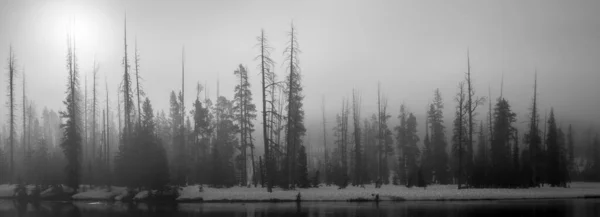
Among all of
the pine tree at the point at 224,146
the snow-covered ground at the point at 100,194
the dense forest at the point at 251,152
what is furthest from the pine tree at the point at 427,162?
the snow-covered ground at the point at 100,194

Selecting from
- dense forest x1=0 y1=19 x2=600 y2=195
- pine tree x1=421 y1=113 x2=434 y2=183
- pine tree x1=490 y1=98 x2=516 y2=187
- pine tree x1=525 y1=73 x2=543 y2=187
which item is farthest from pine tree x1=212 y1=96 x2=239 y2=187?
pine tree x1=525 y1=73 x2=543 y2=187

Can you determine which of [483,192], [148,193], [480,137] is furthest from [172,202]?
[480,137]

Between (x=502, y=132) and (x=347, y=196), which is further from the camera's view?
(x=502, y=132)

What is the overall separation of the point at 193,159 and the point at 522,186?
35754 mm

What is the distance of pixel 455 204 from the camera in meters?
30.1

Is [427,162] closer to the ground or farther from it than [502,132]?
closer to the ground

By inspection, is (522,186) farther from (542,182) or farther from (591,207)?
(591,207)

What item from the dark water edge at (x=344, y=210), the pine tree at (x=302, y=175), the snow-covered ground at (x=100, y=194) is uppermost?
the pine tree at (x=302, y=175)

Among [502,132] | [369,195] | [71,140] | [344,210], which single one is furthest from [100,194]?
[502,132]

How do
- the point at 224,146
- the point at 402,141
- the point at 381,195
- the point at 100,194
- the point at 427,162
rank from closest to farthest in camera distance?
the point at 381,195, the point at 100,194, the point at 224,146, the point at 427,162, the point at 402,141

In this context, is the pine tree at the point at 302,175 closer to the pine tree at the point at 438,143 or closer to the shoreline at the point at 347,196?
the shoreline at the point at 347,196

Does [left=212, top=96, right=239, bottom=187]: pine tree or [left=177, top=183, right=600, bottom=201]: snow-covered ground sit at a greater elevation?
[left=212, top=96, right=239, bottom=187]: pine tree

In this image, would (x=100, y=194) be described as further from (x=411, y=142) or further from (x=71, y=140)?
(x=411, y=142)

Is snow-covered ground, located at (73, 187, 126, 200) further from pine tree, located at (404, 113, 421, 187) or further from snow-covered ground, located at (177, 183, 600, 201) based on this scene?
pine tree, located at (404, 113, 421, 187)
